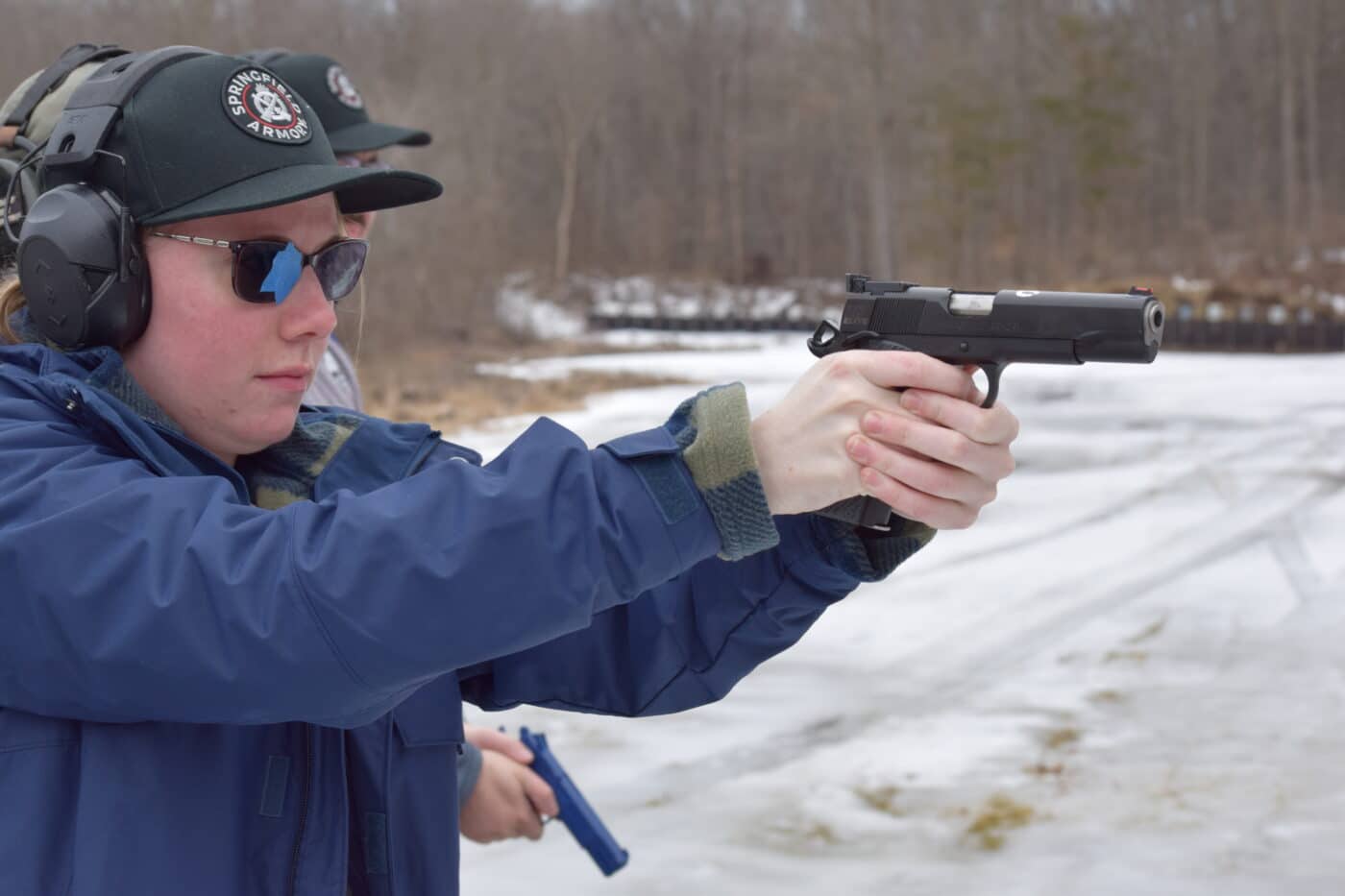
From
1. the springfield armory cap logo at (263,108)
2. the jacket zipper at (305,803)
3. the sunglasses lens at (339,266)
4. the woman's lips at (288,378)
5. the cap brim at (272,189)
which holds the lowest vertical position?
the jacket zipper at (305,803)

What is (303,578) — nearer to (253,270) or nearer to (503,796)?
(253,270)

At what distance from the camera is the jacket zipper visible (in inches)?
56.0

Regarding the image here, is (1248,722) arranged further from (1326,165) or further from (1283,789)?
(1326,165)

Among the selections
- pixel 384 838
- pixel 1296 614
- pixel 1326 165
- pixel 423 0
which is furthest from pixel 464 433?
pixel 1326 165

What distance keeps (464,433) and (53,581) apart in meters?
8.97

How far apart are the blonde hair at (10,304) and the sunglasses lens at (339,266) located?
13.9 inches

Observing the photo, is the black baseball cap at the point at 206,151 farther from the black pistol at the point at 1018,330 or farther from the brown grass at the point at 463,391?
the brown grass at the point at 463,391

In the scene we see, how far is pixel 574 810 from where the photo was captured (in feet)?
8.98

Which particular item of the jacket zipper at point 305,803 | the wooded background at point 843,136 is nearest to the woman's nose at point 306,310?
the jacket zipper at point 305,803

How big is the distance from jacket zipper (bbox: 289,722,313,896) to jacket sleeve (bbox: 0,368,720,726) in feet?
0.75

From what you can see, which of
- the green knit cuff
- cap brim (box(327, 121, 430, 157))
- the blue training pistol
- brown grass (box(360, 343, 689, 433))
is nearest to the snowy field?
the blue training pistol

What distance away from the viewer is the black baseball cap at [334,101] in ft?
12.5

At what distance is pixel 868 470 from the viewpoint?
1.32 meters

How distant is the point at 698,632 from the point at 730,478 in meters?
0.50
